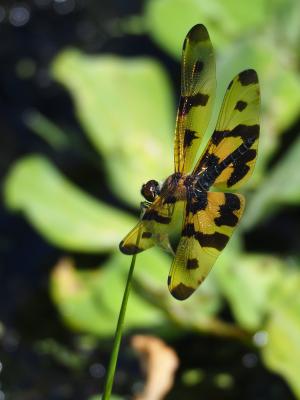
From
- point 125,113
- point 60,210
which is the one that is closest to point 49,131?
point 125,113

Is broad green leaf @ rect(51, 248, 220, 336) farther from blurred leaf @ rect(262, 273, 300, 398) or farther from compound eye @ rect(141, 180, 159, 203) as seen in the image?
compound eye @ rect(141, 180, 159, 203)

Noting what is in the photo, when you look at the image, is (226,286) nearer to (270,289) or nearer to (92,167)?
(270,289)

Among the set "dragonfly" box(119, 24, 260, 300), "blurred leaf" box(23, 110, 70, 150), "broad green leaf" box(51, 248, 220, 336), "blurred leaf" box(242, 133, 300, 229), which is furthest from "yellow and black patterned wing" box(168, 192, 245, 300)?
"blurred leaf" box(23, 110, 70, 150)

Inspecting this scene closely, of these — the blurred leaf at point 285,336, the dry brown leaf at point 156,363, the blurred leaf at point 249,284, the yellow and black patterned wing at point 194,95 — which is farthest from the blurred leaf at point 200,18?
the yellow and black patterned wing at point 194,95

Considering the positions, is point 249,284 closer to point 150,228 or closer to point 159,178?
point 159,178

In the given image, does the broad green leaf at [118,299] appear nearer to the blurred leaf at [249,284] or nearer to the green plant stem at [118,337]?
the blurred leaf at [249,284]
